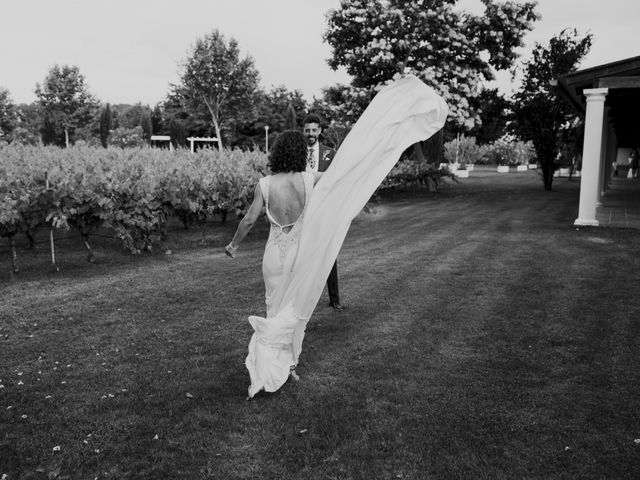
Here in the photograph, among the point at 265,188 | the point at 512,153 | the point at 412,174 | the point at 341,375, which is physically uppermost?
the point at 512,153

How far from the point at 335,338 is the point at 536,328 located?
2109mm

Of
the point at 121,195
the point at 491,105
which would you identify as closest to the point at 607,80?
the point at 121,195

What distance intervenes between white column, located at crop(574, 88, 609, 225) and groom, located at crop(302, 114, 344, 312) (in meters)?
8.57

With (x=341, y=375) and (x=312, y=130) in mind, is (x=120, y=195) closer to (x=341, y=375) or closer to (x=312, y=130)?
(x=312, y=130)

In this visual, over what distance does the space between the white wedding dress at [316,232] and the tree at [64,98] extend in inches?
1958

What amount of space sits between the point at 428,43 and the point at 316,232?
20.4m

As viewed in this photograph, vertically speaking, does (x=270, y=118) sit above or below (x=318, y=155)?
above

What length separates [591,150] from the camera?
43.0 feet

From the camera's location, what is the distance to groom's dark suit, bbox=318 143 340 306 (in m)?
6.57

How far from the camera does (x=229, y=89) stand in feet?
162

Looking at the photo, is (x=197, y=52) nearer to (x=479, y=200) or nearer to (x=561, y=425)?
(x=479, y=200)

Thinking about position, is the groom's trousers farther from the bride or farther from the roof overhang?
the roof overhang

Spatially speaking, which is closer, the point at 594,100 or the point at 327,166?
the point at 327,166

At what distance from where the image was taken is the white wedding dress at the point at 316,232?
14.3 ft
